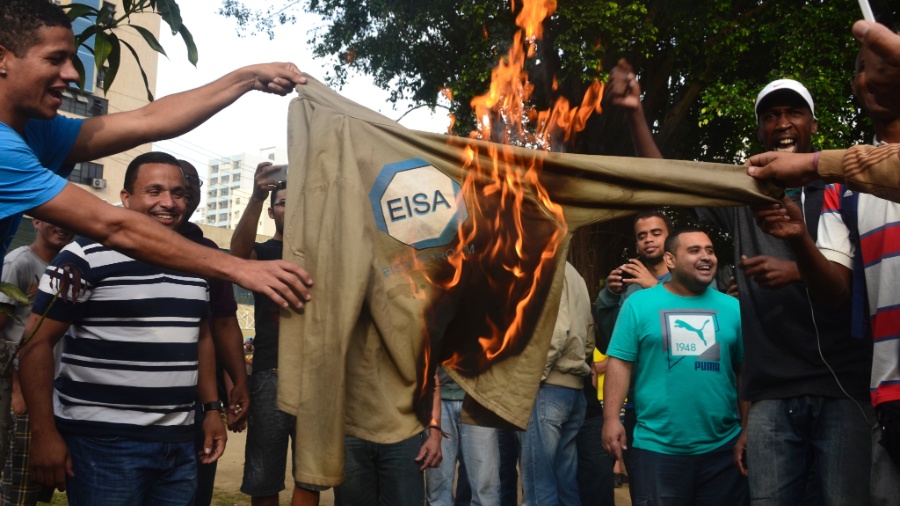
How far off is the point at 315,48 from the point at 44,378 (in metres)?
11.5

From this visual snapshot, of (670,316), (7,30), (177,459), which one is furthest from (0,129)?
(670,316)

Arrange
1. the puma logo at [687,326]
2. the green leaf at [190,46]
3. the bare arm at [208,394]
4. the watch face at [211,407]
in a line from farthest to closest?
1. the puma logo at [687,326]
2. the watch face at [211,407]
3. the bare arm at [208,394]
4. the green leaf at [190,46]

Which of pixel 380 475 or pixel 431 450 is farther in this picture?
pixel 431 450

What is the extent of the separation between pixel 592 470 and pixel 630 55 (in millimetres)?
7292

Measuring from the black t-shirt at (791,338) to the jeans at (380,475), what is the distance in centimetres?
177

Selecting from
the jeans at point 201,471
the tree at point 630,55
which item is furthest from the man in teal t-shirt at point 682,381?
the tree at point 630,55

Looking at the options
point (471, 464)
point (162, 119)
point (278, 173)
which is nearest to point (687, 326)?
point (471, 464)

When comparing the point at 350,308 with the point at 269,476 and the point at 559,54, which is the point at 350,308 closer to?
the point at 269,476

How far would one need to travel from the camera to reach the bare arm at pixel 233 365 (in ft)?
14.5

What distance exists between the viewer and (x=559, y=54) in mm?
10805

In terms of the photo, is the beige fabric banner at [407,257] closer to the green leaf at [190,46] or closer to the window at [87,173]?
the green leaf at [190,46]

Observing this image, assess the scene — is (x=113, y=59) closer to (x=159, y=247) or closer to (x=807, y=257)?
(x=159, y=247)

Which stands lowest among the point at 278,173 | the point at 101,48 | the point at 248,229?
the point at 248,229

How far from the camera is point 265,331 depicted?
16.1 feet
